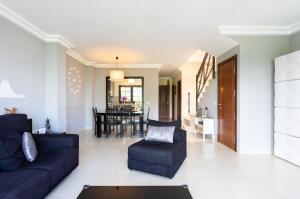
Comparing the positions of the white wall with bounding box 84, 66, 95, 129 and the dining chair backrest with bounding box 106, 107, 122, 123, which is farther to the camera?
the white wall with bounding box 84, 66, 95, 129

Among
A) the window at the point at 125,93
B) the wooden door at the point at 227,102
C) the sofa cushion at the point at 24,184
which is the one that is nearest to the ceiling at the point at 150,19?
the wooden door at the point at 227,102

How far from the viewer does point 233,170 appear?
3.68 metres

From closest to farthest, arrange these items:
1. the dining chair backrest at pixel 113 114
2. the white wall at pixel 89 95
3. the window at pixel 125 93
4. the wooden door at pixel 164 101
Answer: the dining chair backrest at pixel 113 114 < the white wall at pixel 89 95 < the window at pixel 125 93 < the wooden door at pixel 164 101

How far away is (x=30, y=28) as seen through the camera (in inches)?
170

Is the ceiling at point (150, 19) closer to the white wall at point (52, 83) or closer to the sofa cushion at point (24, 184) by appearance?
the white wall at point (52, 83)

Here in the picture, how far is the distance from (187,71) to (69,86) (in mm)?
5284

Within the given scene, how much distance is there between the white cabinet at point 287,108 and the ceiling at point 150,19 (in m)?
0.89

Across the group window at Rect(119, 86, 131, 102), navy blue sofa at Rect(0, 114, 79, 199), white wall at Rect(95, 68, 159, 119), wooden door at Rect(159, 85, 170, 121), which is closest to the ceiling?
navy blue sofa at Rect(0, 114, 79, 199)

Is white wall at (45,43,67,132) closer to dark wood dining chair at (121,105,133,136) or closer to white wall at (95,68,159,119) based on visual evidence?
dark wood dining chair at (121,105,133,136)

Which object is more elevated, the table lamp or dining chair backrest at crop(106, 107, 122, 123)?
the table lamp

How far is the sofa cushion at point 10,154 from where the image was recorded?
8.09ft

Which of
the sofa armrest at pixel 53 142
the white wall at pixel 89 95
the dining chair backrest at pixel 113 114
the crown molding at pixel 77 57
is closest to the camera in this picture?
the sofa armrest at pixel 53 142

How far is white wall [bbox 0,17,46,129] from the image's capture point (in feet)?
12.1

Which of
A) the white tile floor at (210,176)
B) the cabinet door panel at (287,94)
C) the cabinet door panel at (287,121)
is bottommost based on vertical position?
the white tile floor at (210,176)
